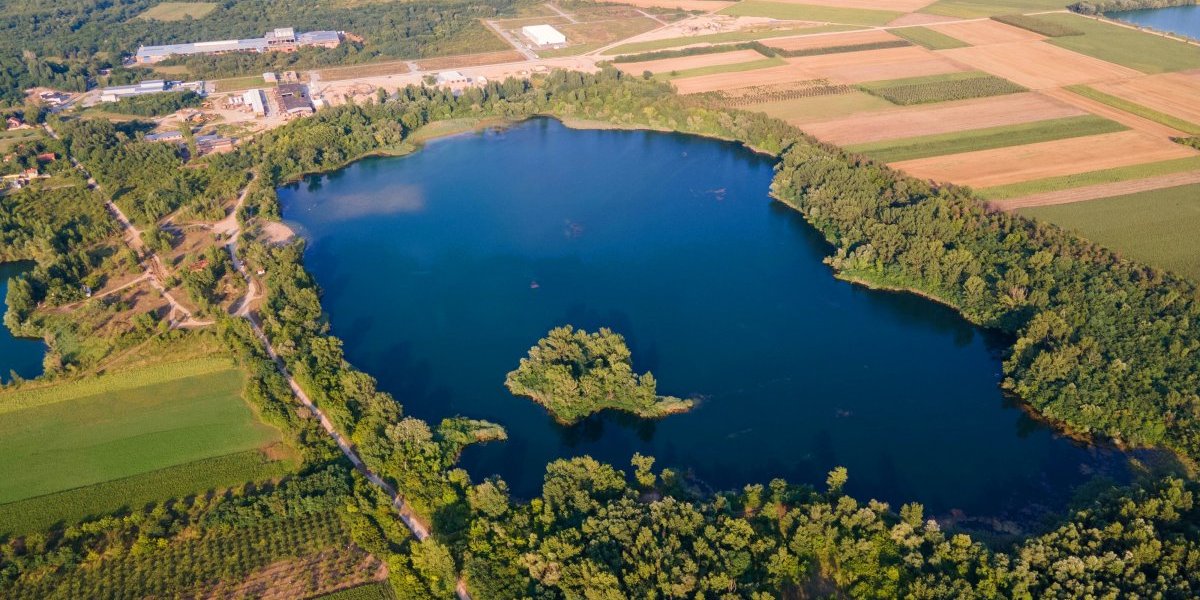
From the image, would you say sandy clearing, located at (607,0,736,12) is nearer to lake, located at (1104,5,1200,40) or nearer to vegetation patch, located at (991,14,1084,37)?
vegetation patch, located at (991,14,1084,37)

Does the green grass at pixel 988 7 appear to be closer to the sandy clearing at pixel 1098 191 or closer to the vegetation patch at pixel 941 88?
the vegetation patch at pixel 941 88

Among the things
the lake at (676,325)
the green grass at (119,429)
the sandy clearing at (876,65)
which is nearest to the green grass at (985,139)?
the lake at (676,325)

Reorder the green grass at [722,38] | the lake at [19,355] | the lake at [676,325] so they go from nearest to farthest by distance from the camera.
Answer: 1. the lake at [676,325]
2. the lake at [19,355]
3. the green grass at [722,38]

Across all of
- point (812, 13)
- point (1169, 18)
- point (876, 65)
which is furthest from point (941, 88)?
point (1169, 18)

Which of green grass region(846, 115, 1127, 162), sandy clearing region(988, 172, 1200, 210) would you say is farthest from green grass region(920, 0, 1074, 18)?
sandy clearing region(988, 172, 1200, 210)

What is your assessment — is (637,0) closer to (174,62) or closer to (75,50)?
(174,62)

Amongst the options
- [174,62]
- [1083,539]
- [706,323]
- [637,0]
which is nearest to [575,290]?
[706,323]

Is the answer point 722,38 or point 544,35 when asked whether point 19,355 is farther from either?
point 722,38
